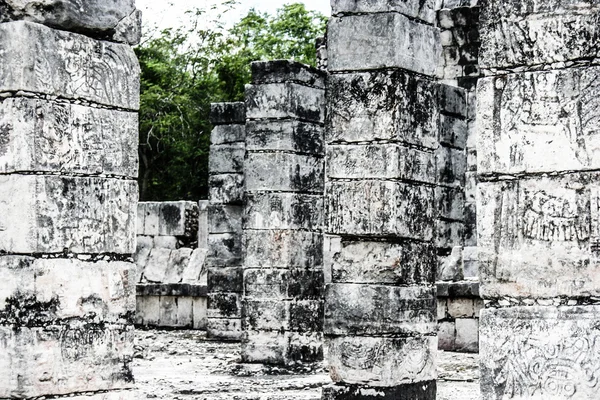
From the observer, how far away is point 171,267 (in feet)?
56.0

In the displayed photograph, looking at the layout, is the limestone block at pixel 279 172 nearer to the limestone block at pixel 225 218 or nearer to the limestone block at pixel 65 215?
the limestone block at pixel 225 218

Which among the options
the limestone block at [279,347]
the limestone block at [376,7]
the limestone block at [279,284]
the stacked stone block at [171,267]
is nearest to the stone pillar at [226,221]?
the stacked stone block at [171,267]

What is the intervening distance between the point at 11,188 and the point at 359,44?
3.65 metres

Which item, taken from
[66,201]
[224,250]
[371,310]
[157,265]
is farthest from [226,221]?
[66,201]

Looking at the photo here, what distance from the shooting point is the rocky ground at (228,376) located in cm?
962

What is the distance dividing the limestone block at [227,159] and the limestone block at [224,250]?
903mm

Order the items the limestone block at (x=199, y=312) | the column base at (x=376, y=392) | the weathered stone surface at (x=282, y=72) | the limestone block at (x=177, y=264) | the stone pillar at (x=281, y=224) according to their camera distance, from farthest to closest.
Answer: the limestone block at (x=177, y=264)
the limestone block at (x=199, y=312)
the weathered stone surface at (x=282, y=72)
the stone pillar at (x=281, y=224)
the column base at (x=376, y=392)

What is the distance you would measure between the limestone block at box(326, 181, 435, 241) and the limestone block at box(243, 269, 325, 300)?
3.30 metres

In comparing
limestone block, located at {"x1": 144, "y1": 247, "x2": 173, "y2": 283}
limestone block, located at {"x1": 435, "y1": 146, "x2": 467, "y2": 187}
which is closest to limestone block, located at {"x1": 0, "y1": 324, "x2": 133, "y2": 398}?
limestone block, located at {"x1": 435, "y1": 146, "x2": 467, "y2": 187}

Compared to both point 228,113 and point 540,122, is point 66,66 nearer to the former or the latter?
point 540,122

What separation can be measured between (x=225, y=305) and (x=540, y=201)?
1055 centimetres

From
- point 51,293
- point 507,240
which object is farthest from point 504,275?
point 51,293

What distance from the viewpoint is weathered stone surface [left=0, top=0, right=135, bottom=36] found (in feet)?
20.0

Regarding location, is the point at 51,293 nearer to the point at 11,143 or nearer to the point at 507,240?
the point at 11,143
